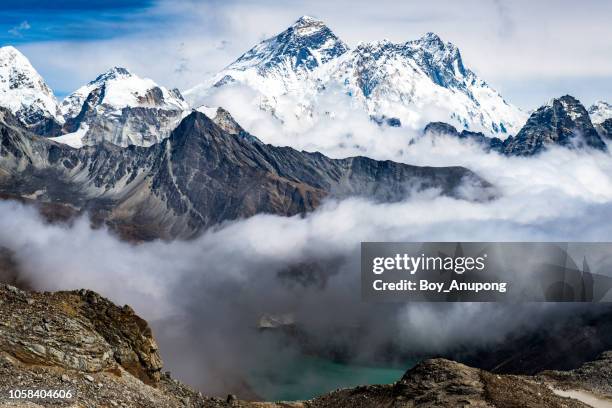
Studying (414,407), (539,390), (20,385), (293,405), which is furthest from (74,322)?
(539,390)

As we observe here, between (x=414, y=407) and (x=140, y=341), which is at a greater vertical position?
(x=140, y=341)

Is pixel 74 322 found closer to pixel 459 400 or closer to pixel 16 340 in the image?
pixel 16 340

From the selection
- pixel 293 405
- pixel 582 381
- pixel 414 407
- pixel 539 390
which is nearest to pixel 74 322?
pixel 293 405

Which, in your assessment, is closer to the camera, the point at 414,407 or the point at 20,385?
the point at 20,385

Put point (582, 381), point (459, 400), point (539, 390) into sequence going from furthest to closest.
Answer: point (582, 381) → point (539, 390) → point (459, 400)

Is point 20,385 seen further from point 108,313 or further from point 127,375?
point 108,313

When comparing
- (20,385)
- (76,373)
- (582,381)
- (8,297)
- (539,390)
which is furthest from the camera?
(582,381)
